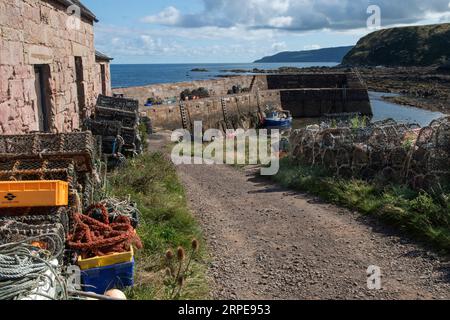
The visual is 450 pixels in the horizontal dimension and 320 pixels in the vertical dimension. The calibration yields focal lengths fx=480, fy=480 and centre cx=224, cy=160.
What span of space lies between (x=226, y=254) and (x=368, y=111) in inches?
1377

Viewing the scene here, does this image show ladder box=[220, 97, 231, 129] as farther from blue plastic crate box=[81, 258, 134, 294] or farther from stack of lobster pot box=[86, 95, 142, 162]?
blue plastic crate box=[81, 258, 134, 294]

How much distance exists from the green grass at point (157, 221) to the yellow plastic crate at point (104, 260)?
1.13 feet

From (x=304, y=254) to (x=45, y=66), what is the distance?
6.09 meters

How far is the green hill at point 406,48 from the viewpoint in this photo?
9788 cm

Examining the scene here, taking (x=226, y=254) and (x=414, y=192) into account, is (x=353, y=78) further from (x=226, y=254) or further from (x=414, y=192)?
(x=226, y=254)

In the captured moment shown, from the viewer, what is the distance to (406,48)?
107000 millimetres

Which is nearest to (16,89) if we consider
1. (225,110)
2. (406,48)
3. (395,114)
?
(225,110)

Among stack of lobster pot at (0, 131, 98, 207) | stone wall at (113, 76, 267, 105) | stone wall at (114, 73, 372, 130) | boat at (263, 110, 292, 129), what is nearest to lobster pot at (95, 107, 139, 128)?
stack of lobster pot at (0, 131, 98, 207)

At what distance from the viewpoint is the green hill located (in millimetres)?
97875

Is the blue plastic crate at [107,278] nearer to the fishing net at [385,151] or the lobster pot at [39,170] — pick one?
the lobster pot at [39,170]

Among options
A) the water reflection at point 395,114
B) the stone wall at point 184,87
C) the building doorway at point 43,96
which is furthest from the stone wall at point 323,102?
the building doorway at point 43,96

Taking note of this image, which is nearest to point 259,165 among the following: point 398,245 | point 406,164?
point 406,164

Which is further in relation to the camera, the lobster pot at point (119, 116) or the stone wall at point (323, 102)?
the stone wall at point (323, 102)

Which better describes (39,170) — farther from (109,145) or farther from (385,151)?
(385,151)
